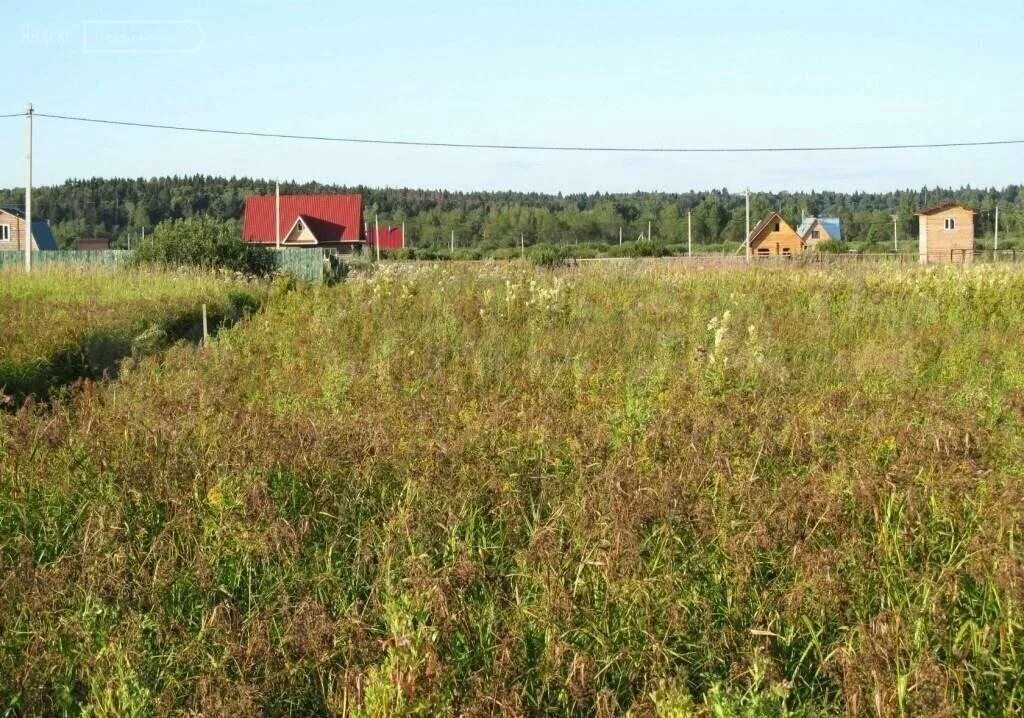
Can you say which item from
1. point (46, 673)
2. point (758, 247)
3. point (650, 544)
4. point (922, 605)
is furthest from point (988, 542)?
point (758, 247)

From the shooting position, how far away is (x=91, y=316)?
13.2m

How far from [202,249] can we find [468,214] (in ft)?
308

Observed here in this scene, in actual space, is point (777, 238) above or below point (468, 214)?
below

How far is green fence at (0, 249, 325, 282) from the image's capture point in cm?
2386

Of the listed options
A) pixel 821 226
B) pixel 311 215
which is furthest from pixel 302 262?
pixel 821 226

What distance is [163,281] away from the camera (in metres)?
18.8

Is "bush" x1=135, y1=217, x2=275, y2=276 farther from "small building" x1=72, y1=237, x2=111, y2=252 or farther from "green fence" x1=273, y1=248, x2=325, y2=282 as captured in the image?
"small building" x1=72, y1=237, x2=111, y2=252

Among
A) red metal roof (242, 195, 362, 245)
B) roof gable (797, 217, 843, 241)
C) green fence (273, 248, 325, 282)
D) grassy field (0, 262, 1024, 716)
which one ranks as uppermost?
roof gable (797, 217, 843, 241)

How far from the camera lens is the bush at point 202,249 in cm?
2400

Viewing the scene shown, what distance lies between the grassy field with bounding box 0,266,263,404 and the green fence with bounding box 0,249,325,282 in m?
2.32

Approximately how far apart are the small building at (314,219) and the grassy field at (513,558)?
50.7 m

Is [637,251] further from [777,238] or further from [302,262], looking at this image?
[302,262]

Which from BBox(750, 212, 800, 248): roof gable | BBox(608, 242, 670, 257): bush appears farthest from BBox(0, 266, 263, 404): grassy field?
BBox(750, 212, 800, 248): roof gable

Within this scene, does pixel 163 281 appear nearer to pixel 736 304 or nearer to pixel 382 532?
pixel 736 304
